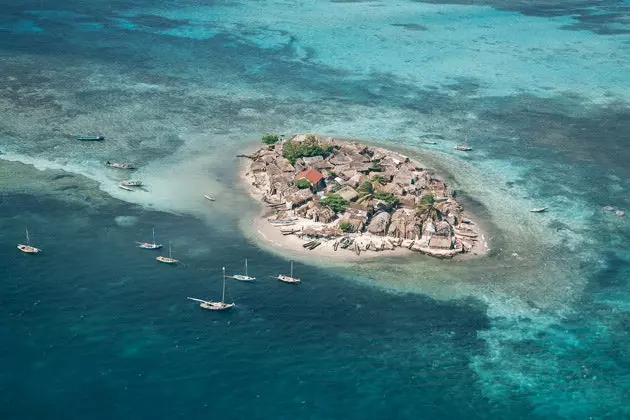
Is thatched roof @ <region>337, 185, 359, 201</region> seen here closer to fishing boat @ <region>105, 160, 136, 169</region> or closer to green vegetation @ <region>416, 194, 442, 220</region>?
green vegetation @ <region>416, 194, 442, 220</region>

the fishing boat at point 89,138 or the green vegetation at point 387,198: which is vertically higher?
the fishing boat at point 89,138

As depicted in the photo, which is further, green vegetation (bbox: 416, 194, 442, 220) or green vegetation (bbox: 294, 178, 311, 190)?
green vegetation (bbox: 294, 178, 311, 190)

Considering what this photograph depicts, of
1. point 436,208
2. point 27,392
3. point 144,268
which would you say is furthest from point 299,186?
point 27,392

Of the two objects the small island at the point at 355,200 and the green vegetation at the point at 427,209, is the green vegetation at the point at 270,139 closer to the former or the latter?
the small island at the point at 355,200

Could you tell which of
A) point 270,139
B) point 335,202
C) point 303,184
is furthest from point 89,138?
point 335,202

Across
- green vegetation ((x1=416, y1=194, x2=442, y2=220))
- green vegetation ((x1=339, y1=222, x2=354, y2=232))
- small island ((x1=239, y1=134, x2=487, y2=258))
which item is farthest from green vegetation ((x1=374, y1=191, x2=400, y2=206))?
green vegetation ((x1=339, y1=222, x2=354, y2=232))

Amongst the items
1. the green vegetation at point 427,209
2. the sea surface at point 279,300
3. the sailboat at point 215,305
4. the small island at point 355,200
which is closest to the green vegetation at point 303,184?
the small island at point 355,200

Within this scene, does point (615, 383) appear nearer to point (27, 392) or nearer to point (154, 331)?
point (154, 331)
